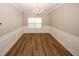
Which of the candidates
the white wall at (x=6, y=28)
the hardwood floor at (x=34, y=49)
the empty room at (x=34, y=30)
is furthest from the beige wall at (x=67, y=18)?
the white wall at (x=6, y=28)

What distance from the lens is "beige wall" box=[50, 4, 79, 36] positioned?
234 centimetres

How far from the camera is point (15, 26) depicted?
125 inches

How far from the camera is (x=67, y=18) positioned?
3.13m

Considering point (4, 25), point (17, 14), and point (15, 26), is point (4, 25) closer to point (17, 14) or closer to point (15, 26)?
point (15, 26)

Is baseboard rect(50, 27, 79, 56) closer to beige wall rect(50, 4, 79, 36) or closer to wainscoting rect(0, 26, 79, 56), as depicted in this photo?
wainscoting rect(0, 26, 79, 56)

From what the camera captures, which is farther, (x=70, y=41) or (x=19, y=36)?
(x=70, y=41)

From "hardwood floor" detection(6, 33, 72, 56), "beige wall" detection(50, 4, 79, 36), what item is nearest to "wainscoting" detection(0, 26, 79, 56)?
"hardwood floor" detection(6, 33, 72, 56)

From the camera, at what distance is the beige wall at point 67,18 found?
234cm

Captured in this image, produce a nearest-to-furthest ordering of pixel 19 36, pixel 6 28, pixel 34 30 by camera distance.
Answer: pixel 34 30 → pixel 6 28 → pixel 19 36

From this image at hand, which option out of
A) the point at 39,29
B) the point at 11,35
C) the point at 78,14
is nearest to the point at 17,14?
the point at 11,35

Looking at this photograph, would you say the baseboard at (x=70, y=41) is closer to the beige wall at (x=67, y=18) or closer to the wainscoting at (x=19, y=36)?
the wainscoting at (x=19, y=36)

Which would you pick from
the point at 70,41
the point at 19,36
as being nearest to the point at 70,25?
the point at 70,41

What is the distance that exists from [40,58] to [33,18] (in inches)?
44.5

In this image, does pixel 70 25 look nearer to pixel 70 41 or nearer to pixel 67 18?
pixel 67 18
